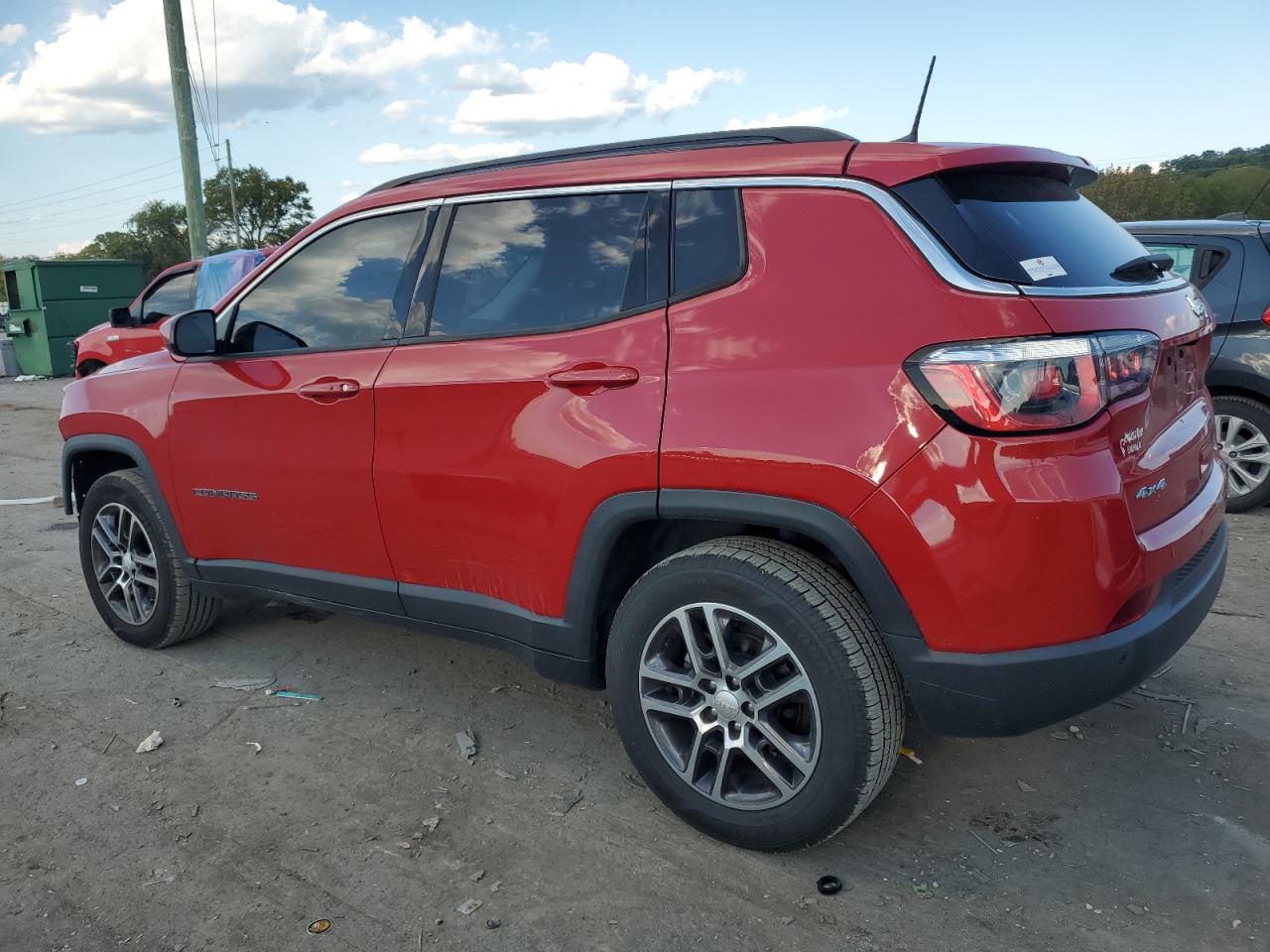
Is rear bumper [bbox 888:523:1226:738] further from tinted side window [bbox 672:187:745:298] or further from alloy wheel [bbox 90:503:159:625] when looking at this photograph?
alloy wheel [bbox 90:503:159:625]

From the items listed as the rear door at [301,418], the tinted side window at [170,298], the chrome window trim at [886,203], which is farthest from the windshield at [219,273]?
the chrome window trim at [886,203]

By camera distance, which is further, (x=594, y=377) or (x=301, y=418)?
(x=301, y=418)

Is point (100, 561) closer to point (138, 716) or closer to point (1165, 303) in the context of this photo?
point (138, 716)

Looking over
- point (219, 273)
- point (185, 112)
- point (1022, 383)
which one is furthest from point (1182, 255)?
point (185, 112)

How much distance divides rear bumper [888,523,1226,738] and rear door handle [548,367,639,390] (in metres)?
0.98

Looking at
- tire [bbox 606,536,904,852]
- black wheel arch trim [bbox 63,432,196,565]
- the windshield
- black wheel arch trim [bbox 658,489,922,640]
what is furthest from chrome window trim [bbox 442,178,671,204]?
the windshield

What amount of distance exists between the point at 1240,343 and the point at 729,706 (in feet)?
16.1

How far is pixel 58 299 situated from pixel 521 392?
760 inches

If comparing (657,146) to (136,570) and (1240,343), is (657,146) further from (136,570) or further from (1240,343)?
(1240,343)

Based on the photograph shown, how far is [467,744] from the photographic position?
136 inches

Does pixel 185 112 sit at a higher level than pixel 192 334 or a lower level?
higher

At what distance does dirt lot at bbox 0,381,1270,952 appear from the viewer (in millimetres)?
2484

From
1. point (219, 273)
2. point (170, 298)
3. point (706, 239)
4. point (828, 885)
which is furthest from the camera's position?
point (170, 298)

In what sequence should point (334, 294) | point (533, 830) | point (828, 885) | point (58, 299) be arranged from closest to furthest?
1. point (828, 885)
2. point (533, 830)
3. point (334, 294)
4. point (58, 299)
